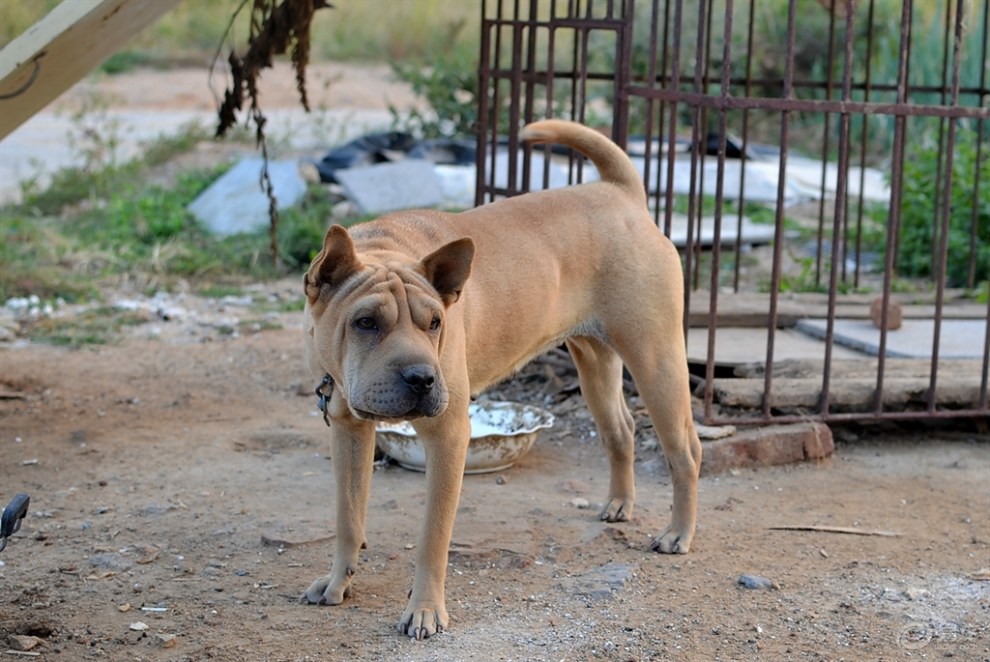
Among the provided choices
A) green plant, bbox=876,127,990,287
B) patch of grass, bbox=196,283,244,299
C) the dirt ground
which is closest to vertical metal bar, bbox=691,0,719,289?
the dirt ground

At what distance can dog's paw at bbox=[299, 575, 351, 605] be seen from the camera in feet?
14.1

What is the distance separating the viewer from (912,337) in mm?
7711

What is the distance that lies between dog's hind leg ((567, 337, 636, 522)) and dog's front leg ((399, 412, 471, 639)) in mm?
1333

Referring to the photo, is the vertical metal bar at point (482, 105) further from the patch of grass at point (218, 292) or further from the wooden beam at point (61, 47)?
the patch of grass at point (218, 292)

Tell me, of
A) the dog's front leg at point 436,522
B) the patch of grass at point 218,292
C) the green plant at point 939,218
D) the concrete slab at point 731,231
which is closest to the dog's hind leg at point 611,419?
the dog's front leg at point 436,522

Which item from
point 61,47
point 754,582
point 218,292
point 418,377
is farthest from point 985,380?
point 218,292

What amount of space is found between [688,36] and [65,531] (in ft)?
42.4

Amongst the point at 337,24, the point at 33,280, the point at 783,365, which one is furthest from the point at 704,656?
the point at 337,24

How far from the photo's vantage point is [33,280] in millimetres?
9461

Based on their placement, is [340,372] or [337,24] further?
[337,24]

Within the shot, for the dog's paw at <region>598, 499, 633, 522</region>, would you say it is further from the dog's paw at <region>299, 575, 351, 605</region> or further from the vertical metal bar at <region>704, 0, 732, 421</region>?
the dog's paw at <region>299, 575, 351, 605</region>

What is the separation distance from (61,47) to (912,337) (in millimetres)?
5306

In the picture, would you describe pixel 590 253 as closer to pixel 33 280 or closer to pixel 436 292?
pixel 436 292

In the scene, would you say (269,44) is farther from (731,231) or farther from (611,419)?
(731,231)
